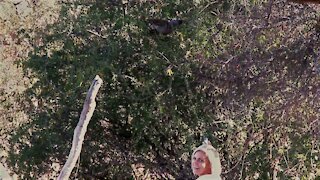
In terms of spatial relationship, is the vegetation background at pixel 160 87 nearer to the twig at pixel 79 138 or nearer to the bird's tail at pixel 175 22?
the bird's tail at pixel 175 22

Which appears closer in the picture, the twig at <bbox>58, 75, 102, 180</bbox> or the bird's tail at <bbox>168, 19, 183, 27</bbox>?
the twig at <bbox>58, 75, 102, 180</bbox>

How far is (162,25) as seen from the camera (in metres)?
3.86

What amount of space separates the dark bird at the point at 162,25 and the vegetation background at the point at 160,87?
46mm

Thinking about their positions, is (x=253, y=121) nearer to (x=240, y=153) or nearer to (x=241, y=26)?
(x=240, y=153)

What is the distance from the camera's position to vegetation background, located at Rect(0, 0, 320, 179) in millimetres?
3316

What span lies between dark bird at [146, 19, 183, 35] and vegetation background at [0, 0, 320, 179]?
46mm

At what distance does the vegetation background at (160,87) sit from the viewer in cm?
332

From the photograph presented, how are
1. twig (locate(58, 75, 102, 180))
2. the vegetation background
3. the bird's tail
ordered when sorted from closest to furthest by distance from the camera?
twig (locate(58, 75, 102, 180)), the vegetation background, the bird's tail

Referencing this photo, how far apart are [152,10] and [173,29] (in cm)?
21

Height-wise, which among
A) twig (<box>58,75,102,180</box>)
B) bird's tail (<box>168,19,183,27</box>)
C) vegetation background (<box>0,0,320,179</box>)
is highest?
bird's tail (<box>168,19,183,27</box>)

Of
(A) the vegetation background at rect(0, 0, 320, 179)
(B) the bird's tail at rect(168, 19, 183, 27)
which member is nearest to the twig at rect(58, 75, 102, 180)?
(A) the vegetation background at rect(0, 0, 320, 179)

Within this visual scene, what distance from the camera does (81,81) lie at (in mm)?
3955

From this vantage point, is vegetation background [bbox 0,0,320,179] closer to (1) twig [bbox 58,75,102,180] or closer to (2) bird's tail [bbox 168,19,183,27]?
(2) bird's tail [bbox 168,19,183,27]

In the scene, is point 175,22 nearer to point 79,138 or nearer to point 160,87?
point 160,87
